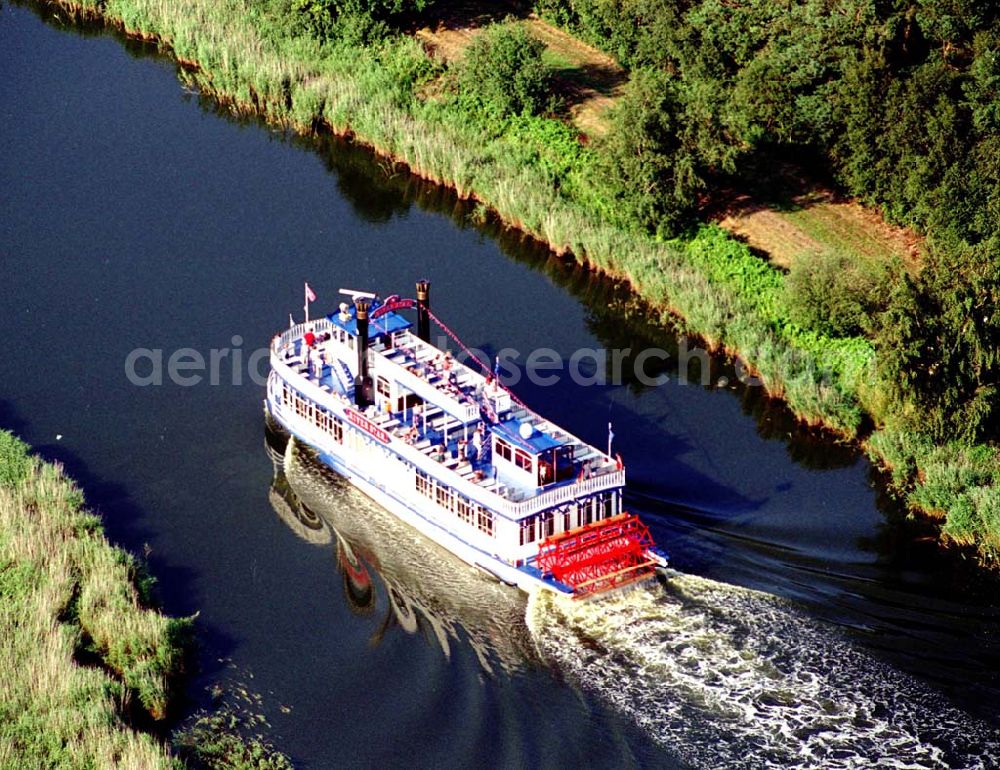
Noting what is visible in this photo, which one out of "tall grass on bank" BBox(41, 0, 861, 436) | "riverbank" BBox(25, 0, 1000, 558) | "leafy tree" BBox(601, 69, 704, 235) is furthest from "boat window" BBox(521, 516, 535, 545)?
"leafy tree" BBox(601, 69, 704, 235)

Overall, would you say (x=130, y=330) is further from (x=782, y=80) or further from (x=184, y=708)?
(x=782, y=80)

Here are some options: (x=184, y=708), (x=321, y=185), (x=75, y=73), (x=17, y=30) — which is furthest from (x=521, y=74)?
(x=184, y=708)

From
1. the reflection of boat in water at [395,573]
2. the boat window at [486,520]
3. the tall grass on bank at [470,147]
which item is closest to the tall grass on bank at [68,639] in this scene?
the reflection of boat in water at [395,573]

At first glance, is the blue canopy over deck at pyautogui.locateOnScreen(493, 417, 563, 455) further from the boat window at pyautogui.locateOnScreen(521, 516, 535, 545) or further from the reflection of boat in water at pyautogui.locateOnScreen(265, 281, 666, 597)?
the boat window at pyautogui.locateOnScreen(521, 516, 535, 545)

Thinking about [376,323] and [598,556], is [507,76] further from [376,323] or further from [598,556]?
[598,556]

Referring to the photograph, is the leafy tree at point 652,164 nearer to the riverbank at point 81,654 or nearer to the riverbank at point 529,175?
the riverbank at point 529,175

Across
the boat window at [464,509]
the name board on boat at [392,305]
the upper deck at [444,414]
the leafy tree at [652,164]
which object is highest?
the leafy tree at [652,164]

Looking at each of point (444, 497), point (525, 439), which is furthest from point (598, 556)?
point (444, 497)
